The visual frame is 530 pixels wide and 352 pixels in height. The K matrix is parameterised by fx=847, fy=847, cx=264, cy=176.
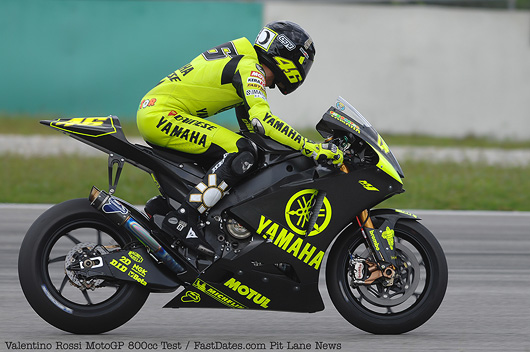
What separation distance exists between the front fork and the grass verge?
16.9 ft

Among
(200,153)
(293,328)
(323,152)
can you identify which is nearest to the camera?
(323,152)

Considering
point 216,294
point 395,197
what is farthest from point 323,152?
point 395,197

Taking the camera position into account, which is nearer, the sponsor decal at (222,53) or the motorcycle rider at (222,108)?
the motorcycle rider at (222,108)

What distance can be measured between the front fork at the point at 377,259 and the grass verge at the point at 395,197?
5.15 m

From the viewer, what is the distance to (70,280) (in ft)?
15.7

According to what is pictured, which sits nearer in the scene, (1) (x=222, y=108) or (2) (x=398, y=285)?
(2) (x=398, y=285)

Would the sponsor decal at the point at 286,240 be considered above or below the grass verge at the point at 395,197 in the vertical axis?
above

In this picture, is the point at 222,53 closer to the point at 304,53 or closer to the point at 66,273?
the point at 304,53

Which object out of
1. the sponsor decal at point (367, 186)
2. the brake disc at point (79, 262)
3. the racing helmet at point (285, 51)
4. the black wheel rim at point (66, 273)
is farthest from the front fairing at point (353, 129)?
the brake disc at point (79, 262)

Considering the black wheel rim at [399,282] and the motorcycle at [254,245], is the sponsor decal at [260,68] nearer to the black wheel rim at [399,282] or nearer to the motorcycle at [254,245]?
the motorcycle at [254,245]

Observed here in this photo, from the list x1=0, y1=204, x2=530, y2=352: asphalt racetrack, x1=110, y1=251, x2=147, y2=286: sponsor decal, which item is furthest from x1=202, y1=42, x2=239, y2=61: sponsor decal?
x1=0, y1=204, x2=530, y2=352: asphalt racetrack

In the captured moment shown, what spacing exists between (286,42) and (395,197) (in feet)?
18.9

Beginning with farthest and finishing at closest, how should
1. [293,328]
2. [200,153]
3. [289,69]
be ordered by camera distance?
[293,328]
[289,69]
[200,153]

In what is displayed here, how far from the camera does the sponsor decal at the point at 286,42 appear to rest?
497 cm
